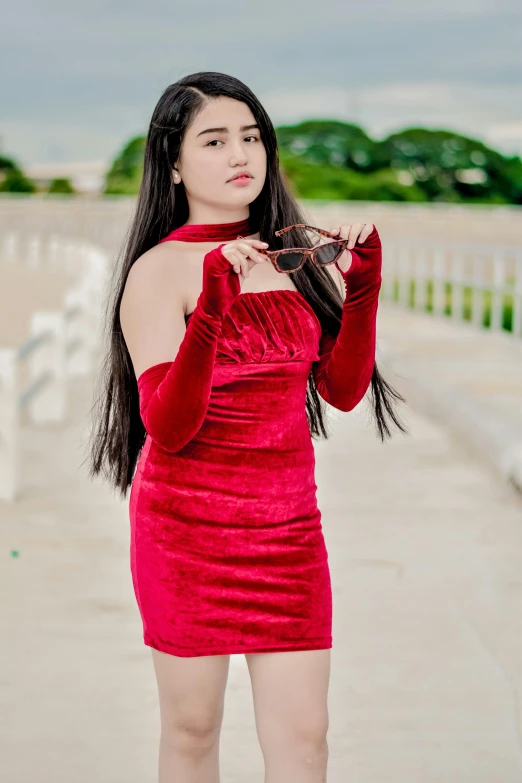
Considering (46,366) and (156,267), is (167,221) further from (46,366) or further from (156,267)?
(46,366)

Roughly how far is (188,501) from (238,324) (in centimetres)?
33

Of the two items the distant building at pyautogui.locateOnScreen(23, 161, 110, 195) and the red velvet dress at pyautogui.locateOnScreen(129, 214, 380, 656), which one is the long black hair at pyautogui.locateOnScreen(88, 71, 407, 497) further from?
the distant building at pyautogui.locateOnScreen(23, 161, 110, 195)

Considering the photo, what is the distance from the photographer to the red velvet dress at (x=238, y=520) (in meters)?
2.12

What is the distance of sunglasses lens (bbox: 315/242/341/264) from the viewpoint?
2.09 metres

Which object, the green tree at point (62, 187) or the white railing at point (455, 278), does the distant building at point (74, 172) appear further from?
the white railing at point (455, 278)

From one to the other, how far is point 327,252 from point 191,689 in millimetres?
815

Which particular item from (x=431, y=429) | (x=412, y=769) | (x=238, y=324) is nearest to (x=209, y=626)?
(x=238, y=324)

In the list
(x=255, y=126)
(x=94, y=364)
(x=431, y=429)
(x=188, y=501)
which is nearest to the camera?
(x=188, y=501)

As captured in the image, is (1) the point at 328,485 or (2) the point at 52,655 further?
(1) the point at 328,485

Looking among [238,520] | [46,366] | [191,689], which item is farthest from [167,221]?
[46,366]

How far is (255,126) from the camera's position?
2.32 m

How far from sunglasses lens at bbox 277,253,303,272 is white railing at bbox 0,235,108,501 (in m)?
1.16

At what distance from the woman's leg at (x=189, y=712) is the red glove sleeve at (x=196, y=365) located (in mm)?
415

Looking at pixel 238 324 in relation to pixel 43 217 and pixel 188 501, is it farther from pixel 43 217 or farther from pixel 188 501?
pixel 43 217
